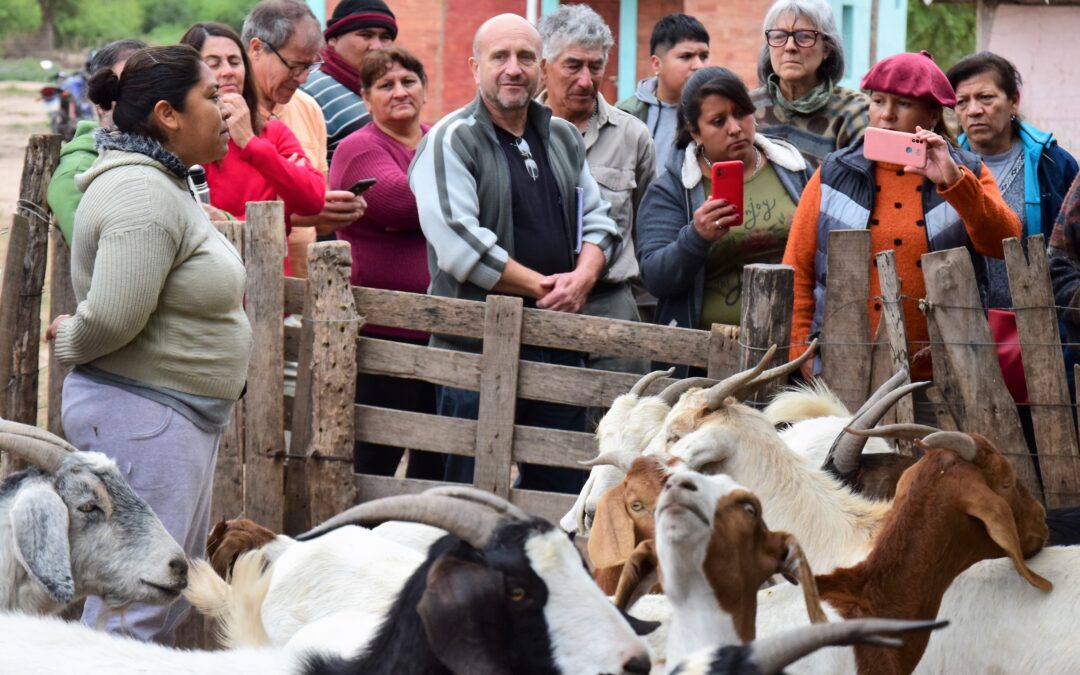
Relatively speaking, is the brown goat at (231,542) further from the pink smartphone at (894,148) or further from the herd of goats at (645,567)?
the pink smartphone at (894,148)

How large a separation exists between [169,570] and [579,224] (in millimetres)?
2687

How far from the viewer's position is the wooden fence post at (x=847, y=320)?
5.35 meters

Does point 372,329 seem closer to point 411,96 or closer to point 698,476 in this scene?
point 411,96

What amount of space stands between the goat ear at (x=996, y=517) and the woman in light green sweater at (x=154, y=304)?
2.38 m

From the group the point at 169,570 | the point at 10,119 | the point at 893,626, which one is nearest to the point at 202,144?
the point at 169,570

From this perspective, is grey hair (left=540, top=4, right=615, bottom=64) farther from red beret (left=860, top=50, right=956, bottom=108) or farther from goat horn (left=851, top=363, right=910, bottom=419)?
goat horn (left=851, top=363, right=910, bottom=419)

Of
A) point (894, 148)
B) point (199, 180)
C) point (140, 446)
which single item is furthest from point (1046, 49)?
point (140, 446)

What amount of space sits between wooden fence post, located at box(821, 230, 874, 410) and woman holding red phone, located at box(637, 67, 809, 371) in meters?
0.62

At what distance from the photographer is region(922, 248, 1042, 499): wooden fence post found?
5.24 meters

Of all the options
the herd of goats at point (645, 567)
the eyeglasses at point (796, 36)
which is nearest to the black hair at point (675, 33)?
the eyeglasses at point (796, 36)

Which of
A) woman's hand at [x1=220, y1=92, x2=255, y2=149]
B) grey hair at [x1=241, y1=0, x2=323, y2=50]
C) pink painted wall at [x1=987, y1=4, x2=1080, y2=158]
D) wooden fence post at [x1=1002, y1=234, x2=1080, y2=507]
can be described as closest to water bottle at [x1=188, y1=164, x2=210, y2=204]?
woman's hand at [x1=220, y1=92, x2=255, y2=149]

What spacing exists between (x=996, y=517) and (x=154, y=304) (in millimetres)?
2545

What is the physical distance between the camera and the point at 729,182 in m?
5.71

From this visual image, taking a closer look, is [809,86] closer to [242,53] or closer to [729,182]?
[729,182]
